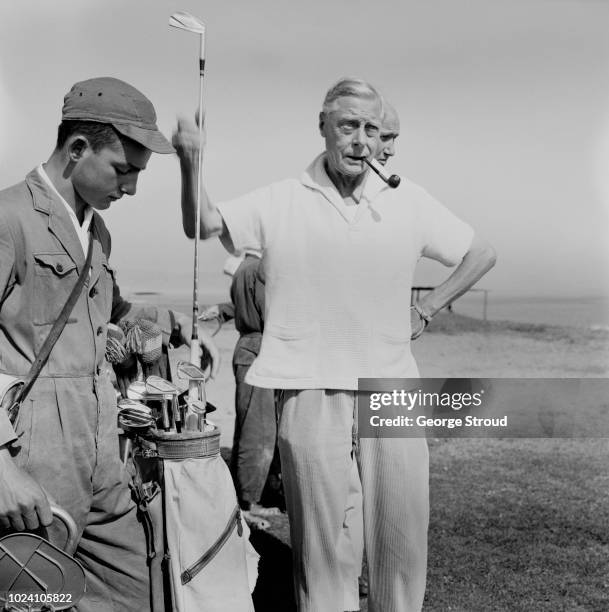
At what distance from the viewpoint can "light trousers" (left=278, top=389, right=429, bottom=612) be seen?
3.18 m

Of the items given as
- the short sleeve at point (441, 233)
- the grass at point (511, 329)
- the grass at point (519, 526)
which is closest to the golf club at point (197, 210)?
the short sleeve at point (441, 233)

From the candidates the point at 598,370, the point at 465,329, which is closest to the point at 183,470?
the point at 598,370

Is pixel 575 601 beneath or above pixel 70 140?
beneath

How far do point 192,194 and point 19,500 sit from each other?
1157 mm

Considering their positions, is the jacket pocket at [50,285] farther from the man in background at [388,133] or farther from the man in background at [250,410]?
the man in background at [250,410]

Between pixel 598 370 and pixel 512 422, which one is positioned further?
pixel 598 370

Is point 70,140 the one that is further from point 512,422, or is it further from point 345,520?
point 512,422

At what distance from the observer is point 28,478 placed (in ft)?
7.54

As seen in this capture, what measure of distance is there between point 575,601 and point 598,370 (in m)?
9.74

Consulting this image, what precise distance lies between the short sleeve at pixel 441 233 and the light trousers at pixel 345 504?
1.98ft

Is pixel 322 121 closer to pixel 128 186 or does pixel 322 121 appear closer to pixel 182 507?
pixel 128 186

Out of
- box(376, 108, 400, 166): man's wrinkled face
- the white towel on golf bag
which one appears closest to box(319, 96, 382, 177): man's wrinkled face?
box(376, 108, 400, 166): man's wrinkled face

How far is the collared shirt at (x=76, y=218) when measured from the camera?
2475mm

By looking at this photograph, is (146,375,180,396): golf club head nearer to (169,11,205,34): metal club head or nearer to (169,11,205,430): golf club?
(169,11,205,430): golf club
